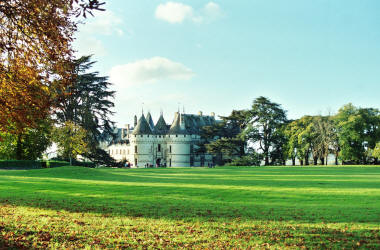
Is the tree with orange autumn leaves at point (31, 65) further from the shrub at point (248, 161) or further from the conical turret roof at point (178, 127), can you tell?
the conical turret roof at point (178, 127)

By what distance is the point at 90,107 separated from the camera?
160 ft

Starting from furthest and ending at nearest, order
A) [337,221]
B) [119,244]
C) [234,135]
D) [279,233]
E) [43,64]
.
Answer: [234,135], [43,64], [337,221], [279,233], [119,244]

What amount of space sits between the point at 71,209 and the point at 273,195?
8.57 metres

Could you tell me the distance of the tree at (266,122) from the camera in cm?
6956

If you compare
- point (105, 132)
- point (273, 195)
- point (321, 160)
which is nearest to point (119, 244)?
point (273, 195)

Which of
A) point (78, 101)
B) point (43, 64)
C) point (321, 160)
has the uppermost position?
point (78, 101)

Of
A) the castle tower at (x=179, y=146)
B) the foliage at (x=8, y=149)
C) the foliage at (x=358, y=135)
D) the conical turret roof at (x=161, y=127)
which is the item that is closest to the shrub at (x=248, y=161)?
the foliage at (x=358, y=135)

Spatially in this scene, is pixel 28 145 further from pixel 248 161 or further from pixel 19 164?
pixel 248 161

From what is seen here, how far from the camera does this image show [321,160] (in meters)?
71.1

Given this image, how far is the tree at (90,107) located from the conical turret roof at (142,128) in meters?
31.1

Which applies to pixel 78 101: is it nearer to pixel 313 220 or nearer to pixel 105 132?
pixel 105 132

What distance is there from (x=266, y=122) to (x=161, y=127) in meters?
25.4

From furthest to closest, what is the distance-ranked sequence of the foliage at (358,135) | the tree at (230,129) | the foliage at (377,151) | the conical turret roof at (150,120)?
1. the conical turret roof at (150,120)
2. the tree at (230,129)
3. the foliage at (358,135)
4. the foliage at (377,151)

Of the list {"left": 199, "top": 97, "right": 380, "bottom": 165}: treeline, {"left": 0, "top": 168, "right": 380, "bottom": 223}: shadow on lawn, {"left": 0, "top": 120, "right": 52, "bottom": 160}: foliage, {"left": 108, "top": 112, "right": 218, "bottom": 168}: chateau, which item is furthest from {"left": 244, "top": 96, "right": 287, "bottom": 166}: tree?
{"left": 0, "top": 168, "right": 380, "bottom": 223}: shadow on lawn
